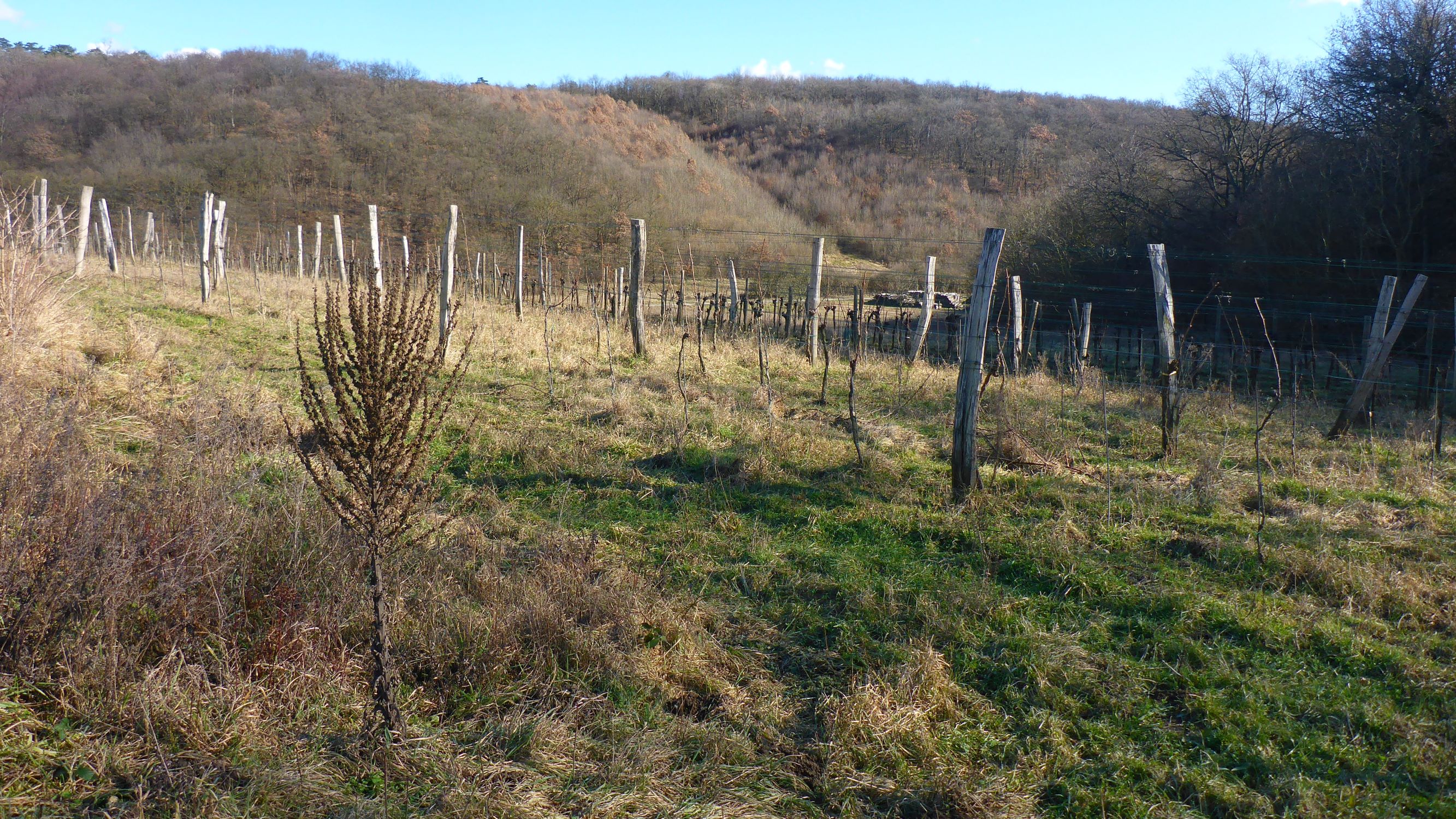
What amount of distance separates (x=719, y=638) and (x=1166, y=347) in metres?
5.26

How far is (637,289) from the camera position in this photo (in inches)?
445

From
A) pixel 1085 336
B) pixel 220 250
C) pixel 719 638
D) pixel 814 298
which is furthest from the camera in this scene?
pixel 220 250

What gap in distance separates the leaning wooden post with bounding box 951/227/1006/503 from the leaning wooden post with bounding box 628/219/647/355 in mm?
6230

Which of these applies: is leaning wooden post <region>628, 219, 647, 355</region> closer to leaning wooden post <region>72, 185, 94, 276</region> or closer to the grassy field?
the grassy field

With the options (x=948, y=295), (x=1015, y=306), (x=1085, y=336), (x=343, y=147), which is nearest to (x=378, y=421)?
(x=1015, y=306)

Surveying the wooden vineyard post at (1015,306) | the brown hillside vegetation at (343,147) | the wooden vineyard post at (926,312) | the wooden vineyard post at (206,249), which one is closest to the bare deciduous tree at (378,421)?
the wooden vineyard post at (1015,306)

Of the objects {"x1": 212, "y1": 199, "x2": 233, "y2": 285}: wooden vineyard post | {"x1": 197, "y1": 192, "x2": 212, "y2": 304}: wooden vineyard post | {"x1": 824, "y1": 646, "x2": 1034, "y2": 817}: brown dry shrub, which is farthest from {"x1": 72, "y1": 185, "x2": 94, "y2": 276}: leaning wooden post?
{"x1": 824, "y1": 646, "x2": 1034, "y2": 817}: brown dry shrub

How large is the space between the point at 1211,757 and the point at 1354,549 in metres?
2.67

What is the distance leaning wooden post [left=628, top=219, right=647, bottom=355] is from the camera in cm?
1137

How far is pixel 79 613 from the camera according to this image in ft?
10.6

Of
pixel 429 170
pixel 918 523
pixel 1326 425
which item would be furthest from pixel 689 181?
pixel 918 523

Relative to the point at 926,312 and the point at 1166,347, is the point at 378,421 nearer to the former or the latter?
the point at 1166,347

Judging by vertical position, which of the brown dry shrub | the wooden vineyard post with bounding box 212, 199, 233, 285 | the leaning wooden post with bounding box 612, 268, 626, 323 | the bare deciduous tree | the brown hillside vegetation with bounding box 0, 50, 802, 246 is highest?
the brown hillside vegetation with bounding box 0, 50, 802, 246

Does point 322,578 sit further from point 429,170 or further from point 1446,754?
point 429,170
